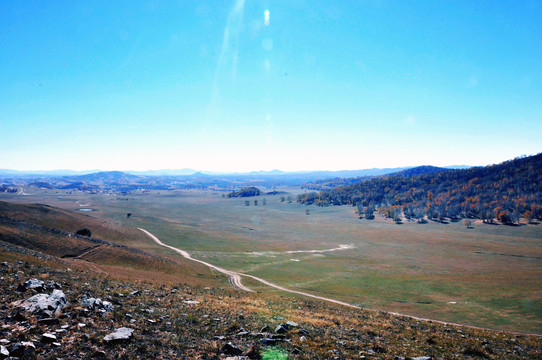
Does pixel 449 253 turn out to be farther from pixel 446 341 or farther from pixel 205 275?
pixel 446 341

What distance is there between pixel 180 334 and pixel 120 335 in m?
2.97

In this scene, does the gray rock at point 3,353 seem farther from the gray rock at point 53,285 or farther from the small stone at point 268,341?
the small stone at point 268,341

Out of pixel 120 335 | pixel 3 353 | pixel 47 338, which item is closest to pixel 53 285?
pixel 47 338

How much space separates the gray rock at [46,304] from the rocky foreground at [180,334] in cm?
4

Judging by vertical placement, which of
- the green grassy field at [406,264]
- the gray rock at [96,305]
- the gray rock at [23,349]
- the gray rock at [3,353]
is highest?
the gray rock at [3,353]

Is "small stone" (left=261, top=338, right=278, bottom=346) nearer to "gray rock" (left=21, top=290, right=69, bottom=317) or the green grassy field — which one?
"gray rock" (left=21, top=290, right=69, bottom=317)

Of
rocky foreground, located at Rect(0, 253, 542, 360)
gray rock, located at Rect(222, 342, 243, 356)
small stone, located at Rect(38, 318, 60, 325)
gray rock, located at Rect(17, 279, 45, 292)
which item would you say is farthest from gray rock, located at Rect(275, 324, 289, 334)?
gray rock, located at Rect(17, 279, 45, 292)

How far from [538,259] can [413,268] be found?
4044 centimetres

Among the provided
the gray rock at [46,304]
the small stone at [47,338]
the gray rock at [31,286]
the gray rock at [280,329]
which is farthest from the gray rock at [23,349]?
the gray rock at [280,329]

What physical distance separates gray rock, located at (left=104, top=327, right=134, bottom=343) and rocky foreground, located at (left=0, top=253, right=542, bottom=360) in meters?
0.04

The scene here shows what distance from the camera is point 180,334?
45.5ft

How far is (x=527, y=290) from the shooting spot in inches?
1929

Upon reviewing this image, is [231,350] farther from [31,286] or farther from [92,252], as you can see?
[92,252]

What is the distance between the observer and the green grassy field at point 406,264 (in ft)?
137
